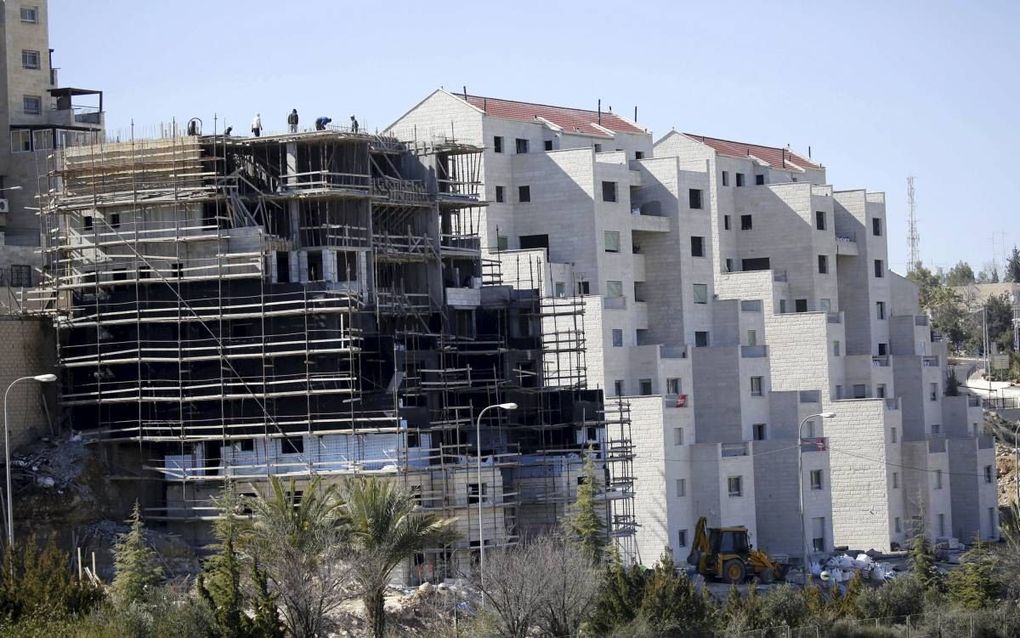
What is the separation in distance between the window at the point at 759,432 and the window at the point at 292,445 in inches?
989

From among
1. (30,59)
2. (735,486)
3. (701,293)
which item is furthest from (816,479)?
(30,59)

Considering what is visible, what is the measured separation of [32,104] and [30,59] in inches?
75.1

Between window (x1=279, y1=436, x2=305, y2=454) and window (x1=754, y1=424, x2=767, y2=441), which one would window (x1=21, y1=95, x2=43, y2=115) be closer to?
window (x1=279, y1=436, x2=305, y2=454)

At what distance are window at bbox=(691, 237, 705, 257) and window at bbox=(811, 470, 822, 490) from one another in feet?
35.5

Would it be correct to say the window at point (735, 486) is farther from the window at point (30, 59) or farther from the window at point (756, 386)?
the window at point (30, 59)

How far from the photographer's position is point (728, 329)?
83750mm

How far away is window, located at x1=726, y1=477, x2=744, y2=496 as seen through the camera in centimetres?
7525

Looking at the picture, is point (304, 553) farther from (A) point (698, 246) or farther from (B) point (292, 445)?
(A) point (698, 246)

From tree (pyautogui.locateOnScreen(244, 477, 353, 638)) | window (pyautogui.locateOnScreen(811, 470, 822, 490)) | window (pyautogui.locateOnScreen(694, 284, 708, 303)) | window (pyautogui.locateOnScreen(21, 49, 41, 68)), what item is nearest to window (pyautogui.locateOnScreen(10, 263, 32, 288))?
tree (pyautogui.locateOnScreen(244, 477, 353, 638))

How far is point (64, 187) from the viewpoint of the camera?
62.8 meters

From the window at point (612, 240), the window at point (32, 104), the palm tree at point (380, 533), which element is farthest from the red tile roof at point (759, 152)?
the palm tree at point (380, 533)

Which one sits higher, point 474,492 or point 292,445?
point 292,445

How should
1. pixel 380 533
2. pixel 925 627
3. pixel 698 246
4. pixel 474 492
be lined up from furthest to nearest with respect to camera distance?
1. pixel 698 246
2. pixel 474 492
3. pixel 925 627
4. pixel 380 533

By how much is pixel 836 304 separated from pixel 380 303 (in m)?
34.5
